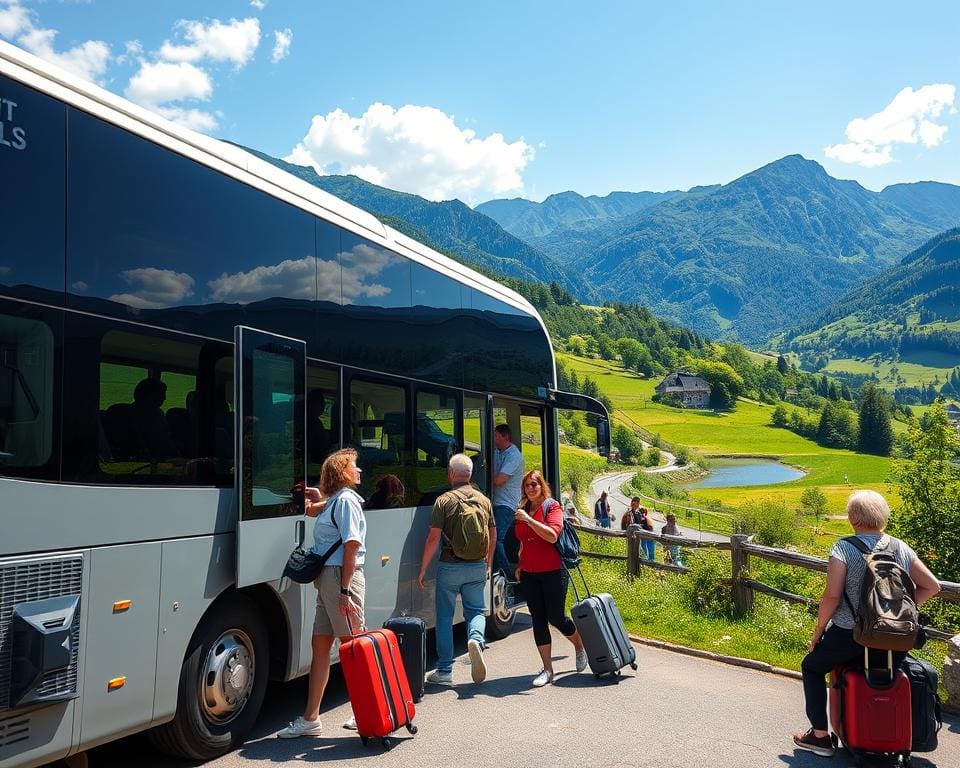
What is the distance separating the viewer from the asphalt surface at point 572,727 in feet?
18.8

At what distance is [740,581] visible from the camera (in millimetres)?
10789

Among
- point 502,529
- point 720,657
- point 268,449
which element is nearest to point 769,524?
point 720,657

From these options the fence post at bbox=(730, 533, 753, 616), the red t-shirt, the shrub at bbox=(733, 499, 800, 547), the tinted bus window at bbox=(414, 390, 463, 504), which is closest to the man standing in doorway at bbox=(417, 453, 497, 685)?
the red t-shirt

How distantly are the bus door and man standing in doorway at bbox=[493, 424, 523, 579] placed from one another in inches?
149

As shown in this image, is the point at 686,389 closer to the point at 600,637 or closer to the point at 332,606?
the point at 600,637

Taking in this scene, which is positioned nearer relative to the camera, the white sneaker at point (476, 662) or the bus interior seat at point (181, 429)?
the bus interior seat at point (181, 429)

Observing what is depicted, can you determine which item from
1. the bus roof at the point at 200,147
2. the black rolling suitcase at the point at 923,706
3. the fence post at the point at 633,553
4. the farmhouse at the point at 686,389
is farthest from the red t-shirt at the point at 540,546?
the farmhouse at the point at 686,389

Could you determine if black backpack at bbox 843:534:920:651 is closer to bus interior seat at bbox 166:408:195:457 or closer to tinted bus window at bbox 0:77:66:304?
bus interior seat at bbox 166:408:195:457

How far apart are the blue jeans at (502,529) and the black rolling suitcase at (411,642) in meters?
2.88

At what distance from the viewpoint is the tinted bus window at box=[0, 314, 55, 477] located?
404cm

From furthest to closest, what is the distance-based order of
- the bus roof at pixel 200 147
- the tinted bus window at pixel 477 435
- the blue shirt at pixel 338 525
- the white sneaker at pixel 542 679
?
the tinted bus window at pixel 477 435
the white sneaker at pixel 542 679
the blue shirt at pixel 338 525
the bus roof at pixel 200 147

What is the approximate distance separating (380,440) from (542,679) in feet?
8.41

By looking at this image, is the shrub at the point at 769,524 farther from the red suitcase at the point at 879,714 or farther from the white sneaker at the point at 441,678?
the red suitcase at the point at 879,714

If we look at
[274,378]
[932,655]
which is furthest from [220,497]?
[932,655]
